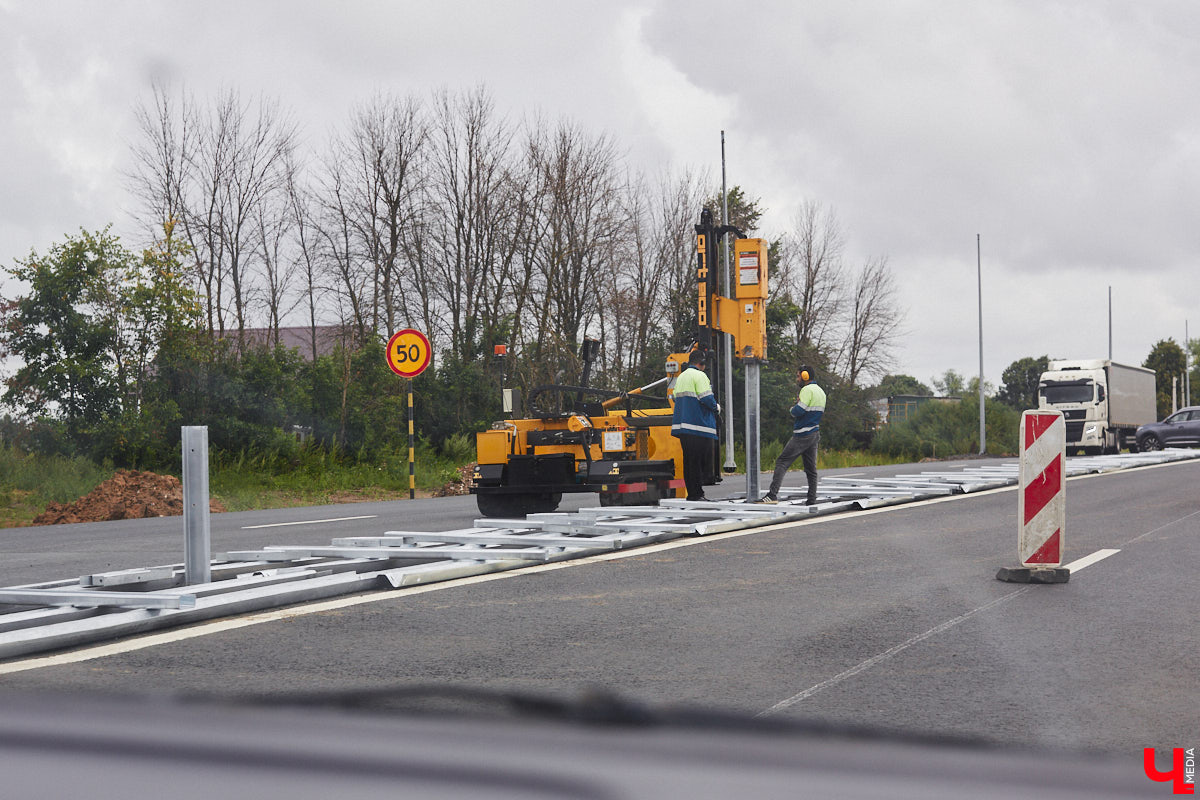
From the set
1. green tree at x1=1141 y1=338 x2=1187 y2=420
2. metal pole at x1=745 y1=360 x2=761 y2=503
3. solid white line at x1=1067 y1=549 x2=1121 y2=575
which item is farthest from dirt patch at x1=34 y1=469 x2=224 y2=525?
green tree at x1=1141 y1=338 x2=1187 y2=420

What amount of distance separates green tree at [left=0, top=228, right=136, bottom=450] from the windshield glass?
33223 mm

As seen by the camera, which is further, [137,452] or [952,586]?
[137,452]

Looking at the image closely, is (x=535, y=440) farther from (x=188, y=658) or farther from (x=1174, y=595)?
(x=188, y=658)

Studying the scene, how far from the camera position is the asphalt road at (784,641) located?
14.3 ft

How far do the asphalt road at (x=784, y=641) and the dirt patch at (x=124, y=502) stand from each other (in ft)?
20.9

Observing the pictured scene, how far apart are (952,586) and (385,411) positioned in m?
20.8

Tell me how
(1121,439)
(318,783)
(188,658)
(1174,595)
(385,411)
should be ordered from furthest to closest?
(1121,439) < (385,411) < (1174,595) < (188,658) < (318,783)

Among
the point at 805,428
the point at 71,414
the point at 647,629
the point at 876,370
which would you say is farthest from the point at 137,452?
the point at 876,370

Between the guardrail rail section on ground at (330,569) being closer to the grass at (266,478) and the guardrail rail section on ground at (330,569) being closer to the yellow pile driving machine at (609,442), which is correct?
the yellow pile driving machine at (609,442)

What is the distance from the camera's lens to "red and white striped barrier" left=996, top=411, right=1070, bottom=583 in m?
7.93

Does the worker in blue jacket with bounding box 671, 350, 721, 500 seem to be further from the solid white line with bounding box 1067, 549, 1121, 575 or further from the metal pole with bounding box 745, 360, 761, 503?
the solid white line with bounding box 1067, 549, 1121, 575

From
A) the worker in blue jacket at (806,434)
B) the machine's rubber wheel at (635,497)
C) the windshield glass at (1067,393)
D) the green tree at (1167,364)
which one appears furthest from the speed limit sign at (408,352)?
the green tree at (1167,364)

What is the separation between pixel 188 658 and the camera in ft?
16.9

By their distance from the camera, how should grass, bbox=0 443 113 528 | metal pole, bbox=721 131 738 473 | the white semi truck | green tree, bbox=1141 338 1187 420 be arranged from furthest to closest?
1. green tree, bbox=1141 338 1187 420
2. the white semi truck
3. metal pole, bbox=721 131 738 473
4. grass, bbox=0 443 113 528
